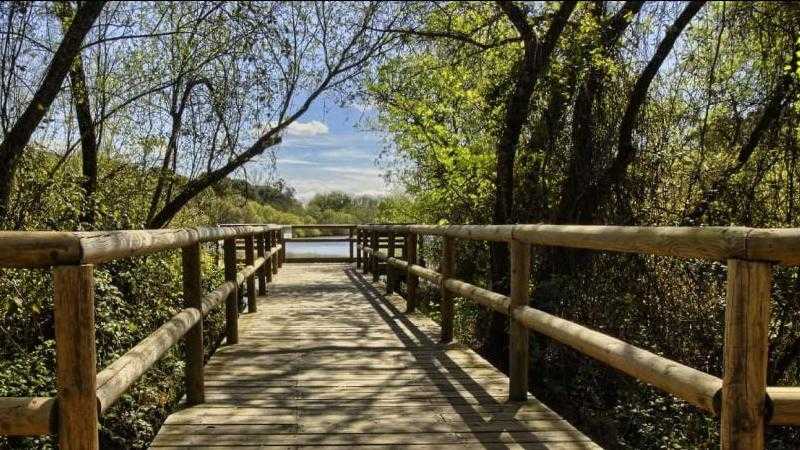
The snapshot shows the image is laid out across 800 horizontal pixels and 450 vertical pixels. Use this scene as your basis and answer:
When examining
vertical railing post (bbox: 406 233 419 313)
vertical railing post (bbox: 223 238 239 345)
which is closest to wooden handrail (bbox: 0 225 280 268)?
vertical railing post (bbox: 223 238 239 345)

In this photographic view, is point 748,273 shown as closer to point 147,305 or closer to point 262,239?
point 147,305

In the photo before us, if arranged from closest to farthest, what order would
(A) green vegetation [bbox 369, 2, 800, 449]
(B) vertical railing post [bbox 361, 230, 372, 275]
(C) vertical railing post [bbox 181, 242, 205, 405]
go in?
(C) vertical railing post [bbox 181, 242, 205, 405]
(A) green vegetation [bbox 369, 2, 800, 449]
(B) vertical railing post [bbox 361, 230, 372, 275]

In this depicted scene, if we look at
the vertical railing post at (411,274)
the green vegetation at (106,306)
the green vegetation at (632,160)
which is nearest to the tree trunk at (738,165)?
the green vegetation at (632,160)

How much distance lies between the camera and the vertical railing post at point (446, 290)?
199 inches

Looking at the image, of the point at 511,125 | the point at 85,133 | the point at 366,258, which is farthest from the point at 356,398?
the point at 366,258

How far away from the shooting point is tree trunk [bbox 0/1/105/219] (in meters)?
4.32

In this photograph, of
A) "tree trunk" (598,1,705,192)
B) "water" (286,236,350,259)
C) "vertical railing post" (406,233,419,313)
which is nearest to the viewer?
"vertical railing post" (406,233,419,313)

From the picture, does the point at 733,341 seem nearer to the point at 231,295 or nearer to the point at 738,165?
the point at 231,295

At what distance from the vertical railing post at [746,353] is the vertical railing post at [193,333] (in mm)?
2619

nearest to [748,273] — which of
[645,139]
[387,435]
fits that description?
[387,435]

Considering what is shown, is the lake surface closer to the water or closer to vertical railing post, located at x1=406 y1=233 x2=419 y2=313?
the water

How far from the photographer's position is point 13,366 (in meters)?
4.14

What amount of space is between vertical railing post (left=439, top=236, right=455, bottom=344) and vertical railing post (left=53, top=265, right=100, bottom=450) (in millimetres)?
3425

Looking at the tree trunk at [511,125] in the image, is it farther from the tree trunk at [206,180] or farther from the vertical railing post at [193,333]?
the vertical railing post at [193,333]
